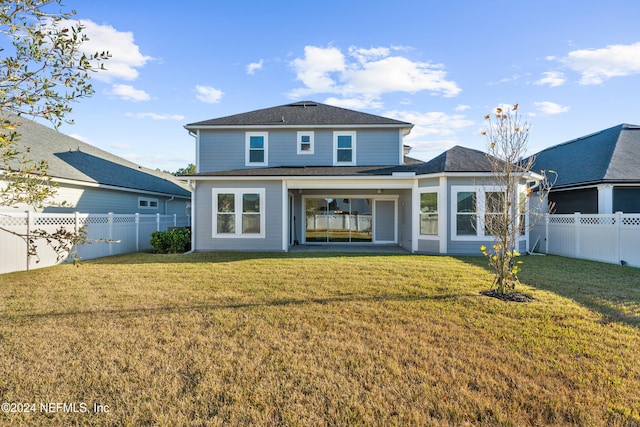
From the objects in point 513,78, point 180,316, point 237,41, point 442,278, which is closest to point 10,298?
point 180,316

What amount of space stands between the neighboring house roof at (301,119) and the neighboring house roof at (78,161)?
4.85 metres

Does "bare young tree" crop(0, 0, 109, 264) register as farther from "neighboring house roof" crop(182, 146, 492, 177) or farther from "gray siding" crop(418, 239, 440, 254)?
"gray siding" crop(418, 239, 440, 254)

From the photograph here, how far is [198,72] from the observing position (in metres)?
13.0

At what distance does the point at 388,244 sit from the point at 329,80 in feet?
31.9

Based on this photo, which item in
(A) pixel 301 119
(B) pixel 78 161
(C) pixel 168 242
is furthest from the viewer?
(B) pixel 78 161

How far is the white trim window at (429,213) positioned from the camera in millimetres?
11758

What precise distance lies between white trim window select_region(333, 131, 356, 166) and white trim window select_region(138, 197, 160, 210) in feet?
36.1

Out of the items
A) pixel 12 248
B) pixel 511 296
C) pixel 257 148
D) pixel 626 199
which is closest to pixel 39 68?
pixel 511 296

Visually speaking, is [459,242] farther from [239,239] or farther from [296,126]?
[239,239]

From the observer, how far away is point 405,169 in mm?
12711

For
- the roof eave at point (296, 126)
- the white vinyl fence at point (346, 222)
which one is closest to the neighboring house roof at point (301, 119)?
the roof eave at point (296, 126)

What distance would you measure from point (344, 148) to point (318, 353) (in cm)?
1151

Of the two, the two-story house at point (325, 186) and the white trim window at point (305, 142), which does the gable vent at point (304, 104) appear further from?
the white trim window at point (305, 142)

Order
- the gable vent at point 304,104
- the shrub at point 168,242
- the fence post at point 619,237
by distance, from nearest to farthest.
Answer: the fence post at point 619,237
the shrub at point 168,242
the gable vent at point 304,104
